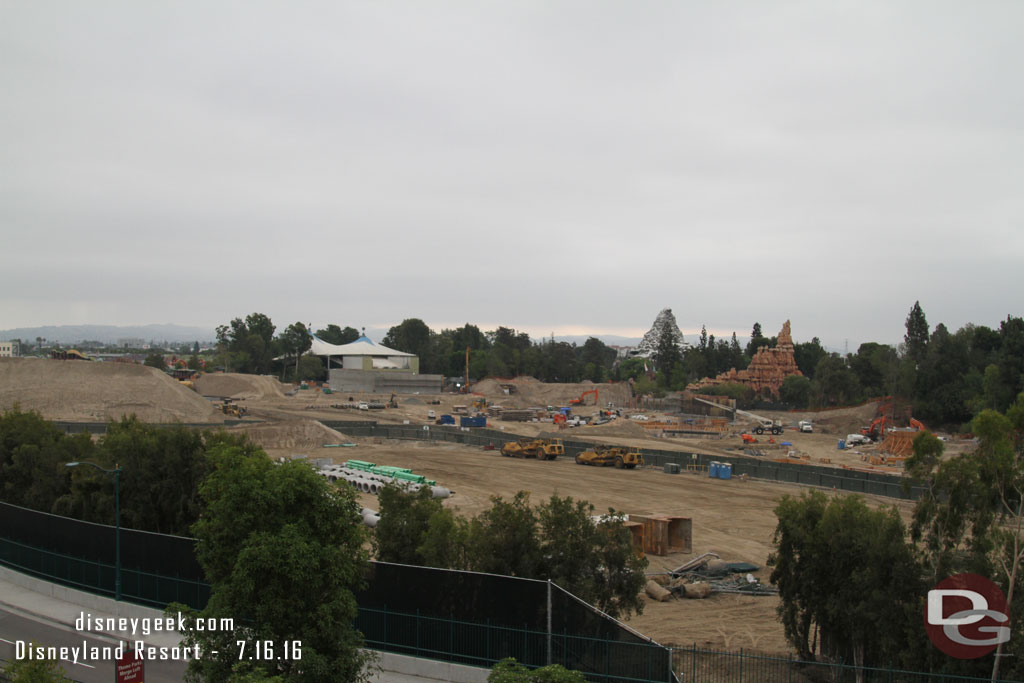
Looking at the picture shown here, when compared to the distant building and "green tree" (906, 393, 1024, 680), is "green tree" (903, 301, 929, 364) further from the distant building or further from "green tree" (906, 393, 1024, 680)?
"green tree" (906, 393, 1024, 680)

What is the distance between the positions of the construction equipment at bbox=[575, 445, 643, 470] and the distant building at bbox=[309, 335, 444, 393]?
278 ft

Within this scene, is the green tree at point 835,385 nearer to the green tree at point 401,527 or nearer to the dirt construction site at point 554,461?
the dirt construction site at point 554,461

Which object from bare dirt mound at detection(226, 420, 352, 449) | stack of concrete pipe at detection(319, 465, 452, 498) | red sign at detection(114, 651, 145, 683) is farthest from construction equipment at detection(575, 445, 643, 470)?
red sign at detection(114, 651, 145, 683)

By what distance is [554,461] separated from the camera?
62594 millimetres

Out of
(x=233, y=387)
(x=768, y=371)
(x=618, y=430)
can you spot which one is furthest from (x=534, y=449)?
Result: (x=768, y=371)

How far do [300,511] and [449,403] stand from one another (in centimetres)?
10982

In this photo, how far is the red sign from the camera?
49.0 feet

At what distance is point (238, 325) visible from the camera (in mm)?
193500

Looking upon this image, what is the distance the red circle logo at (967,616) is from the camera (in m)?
16.3

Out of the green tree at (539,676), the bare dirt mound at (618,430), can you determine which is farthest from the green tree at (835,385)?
the green tree at (539,676)

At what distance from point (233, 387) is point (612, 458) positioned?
281ft

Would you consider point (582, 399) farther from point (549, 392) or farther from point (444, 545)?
point (444, 545)

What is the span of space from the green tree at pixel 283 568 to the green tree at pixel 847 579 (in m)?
11.9

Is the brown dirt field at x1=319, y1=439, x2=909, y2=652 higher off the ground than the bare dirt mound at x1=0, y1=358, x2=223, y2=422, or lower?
lower
